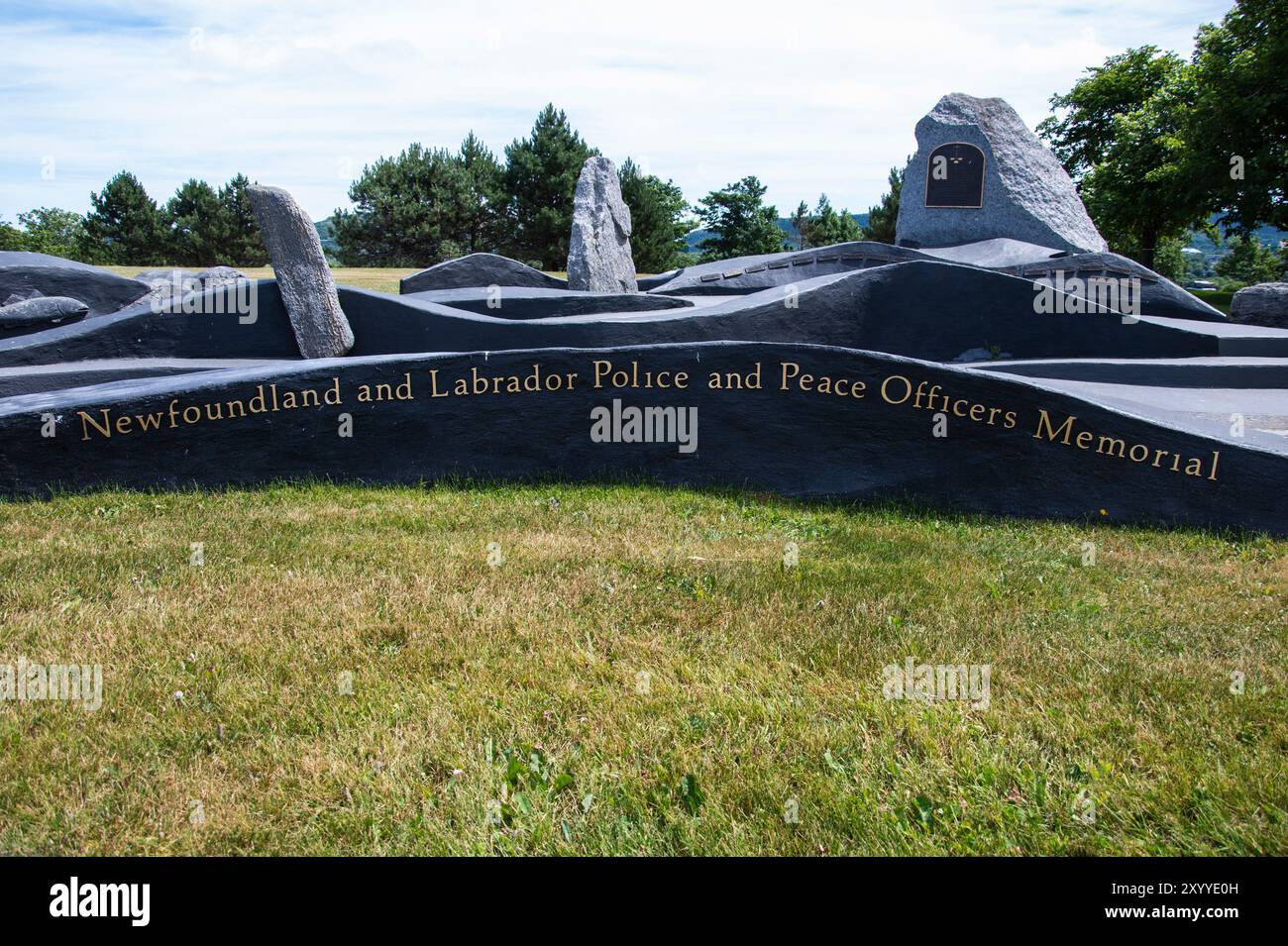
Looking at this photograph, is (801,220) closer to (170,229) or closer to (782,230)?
(782,230)

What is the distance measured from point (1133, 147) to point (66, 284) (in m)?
32.6

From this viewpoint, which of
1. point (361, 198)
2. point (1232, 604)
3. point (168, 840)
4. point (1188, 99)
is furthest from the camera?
point (361, 198)

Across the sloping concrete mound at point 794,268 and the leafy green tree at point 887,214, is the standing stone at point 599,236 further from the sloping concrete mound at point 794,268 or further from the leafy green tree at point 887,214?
the leafy green tree at point 887,214

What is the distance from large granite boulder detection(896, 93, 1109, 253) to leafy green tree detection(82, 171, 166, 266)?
3643 centimetres

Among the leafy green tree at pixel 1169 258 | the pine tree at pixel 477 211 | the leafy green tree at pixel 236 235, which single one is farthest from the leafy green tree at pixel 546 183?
the leafy green tree at pixel 1169 258

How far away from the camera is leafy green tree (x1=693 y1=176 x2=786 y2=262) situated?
32656 mm

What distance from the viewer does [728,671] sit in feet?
11.8

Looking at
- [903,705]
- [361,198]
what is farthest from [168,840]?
[361,198]

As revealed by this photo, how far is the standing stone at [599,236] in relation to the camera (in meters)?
14.5

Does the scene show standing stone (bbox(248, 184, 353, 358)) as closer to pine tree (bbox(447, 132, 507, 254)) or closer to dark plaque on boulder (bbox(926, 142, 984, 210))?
dark plaque on boulder (bbox(926, 142, 984, 210))

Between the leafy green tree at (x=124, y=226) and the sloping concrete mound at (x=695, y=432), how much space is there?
40.2 meters

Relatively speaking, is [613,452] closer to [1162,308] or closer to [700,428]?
[700,428]

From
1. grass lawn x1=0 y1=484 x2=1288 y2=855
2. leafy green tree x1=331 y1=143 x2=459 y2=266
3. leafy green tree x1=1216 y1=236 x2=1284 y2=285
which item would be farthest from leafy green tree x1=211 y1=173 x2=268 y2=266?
leafy green tree x1=1216 y1=236 x2=1284 y2=285

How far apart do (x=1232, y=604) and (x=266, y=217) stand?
8.59m
